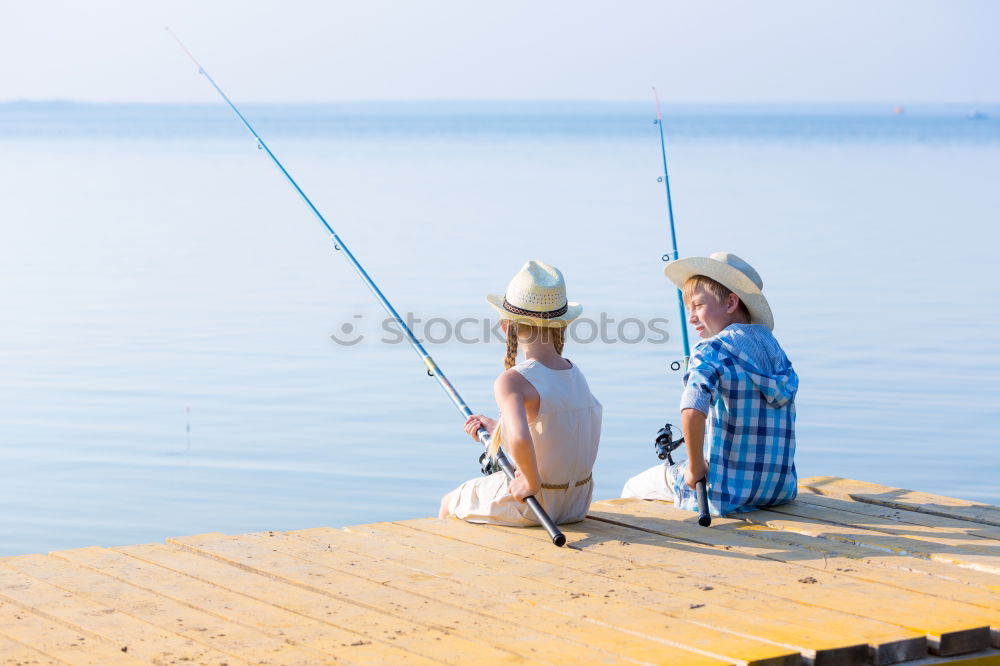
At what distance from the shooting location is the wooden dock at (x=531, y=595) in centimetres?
312

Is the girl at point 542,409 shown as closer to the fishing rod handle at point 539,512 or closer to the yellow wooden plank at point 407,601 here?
the fishing rod handle at point 539,512

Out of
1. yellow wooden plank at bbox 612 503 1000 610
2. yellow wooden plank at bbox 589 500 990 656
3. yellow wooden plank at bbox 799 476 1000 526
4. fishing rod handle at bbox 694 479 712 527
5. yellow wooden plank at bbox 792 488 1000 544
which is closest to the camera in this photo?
yellow wooden plank at bbox 589 500 990 656

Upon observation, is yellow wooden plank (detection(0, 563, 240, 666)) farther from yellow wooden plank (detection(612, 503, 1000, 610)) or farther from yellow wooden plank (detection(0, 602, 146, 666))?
yellow wooden plank (detection(612, 503, 1000, 610))

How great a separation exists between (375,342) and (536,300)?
6.77 metres

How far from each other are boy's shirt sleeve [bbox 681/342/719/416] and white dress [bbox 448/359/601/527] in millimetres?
267

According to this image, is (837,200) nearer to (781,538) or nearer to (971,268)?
(971,268)

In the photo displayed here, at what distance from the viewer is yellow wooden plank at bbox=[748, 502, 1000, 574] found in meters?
3.96

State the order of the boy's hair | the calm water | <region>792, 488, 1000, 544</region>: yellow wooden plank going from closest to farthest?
<region>792, 488, 1000, 544</region>: yellow wooden plank < the boy's hair < the calm water

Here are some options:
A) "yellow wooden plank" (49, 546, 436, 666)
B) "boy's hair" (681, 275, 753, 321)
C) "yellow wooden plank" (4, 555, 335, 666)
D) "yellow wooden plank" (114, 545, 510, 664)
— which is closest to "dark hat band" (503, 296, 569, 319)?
"boy's hair" (681, 275, 753, 321)

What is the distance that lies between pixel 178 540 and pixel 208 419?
4274 mm

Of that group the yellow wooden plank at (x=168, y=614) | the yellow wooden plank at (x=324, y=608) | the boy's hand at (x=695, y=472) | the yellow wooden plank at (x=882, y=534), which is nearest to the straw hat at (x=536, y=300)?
the boy's hand at (x=695, y=472)

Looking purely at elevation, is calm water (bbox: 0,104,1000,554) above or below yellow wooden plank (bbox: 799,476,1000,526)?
above

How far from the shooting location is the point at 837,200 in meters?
23.0

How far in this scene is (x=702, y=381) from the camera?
13.9ft
